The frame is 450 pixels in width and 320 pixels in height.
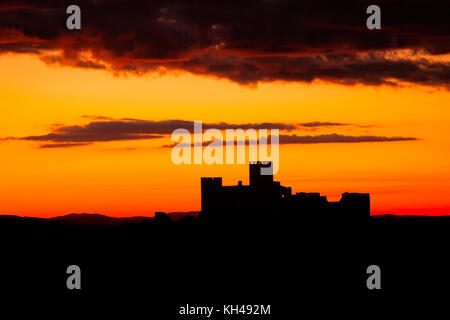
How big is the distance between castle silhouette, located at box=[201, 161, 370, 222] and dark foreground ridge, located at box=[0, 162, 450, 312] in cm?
19

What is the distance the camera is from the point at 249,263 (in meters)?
173

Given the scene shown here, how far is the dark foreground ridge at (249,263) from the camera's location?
536 ft

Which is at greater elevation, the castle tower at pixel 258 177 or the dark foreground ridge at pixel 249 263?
the castle tower at pixel 258 177

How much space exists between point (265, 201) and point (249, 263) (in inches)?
666

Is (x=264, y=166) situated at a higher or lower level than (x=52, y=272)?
higher

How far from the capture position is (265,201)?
162 m

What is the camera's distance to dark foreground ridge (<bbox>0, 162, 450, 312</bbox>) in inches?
6432

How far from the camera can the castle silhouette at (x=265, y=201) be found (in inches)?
6432

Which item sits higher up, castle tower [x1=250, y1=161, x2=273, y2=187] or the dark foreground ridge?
castle tower [x1=250, y1=161, x2=273, y2=187]

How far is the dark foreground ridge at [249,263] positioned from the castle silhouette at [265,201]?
19cm
